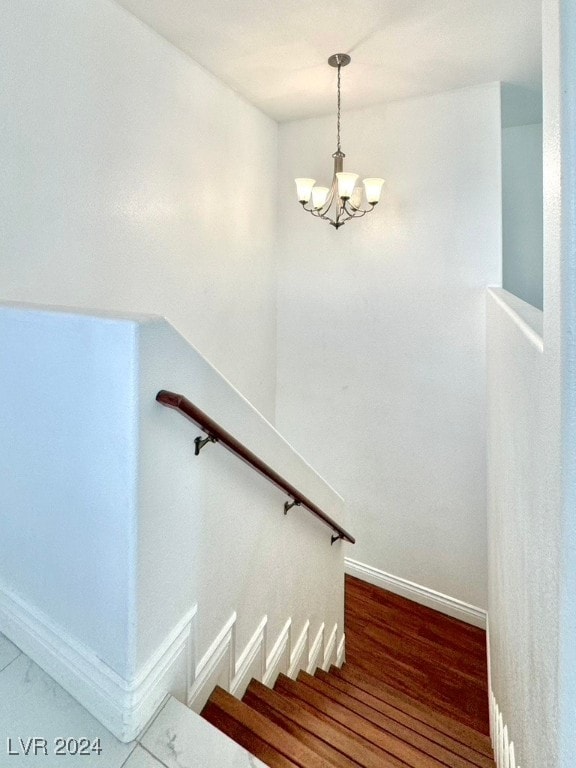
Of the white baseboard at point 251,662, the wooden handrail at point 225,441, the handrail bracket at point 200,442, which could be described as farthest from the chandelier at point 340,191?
the white baseboard at point 251,662

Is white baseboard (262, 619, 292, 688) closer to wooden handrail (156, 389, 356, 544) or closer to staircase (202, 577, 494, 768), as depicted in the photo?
staircase (202, 577, 494, 768)

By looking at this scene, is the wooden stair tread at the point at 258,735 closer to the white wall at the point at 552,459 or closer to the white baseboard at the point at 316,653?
the white wall at the point at 552,459

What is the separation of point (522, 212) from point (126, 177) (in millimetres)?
3163

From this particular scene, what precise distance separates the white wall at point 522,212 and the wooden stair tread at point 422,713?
10.2 feet

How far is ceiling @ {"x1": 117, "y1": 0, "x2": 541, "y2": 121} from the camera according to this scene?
2.40m

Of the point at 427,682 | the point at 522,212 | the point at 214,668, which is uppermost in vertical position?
the point at 522,212

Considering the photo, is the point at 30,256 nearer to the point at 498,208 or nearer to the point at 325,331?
the point at 325,331

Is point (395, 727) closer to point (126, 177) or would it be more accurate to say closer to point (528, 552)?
point (528, 552)

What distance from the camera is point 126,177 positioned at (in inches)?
98.4

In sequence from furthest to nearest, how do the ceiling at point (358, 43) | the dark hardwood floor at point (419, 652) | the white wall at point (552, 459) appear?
the dark hardwood floor at point (419, 652) → the ceiling at point (358, 43) → the white wall at point (552, 459)

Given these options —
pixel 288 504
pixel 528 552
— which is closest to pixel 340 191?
pixel 288 504

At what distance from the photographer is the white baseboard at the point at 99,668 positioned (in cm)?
113

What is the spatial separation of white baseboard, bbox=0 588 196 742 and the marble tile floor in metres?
0.02

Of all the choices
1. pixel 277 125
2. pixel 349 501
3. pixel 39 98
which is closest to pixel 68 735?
pixel 39 98
